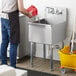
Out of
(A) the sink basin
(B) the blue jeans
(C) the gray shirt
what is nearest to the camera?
(C) the gray shirt

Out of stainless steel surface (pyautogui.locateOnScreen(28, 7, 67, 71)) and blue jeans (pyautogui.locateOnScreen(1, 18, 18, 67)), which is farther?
stainless steel surface (pyautogui.locateOnScreen(28, 7, 67, 71))

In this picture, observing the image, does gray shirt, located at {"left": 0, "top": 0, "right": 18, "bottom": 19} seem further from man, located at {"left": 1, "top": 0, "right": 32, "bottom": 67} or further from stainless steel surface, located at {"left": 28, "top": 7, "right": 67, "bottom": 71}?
stainless steel surface, located at {"left": 28, "top": 7, "right": 67, "bottom": 71}

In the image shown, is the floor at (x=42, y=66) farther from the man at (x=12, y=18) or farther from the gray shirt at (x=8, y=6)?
the gray shirt at (x=8, y=6)

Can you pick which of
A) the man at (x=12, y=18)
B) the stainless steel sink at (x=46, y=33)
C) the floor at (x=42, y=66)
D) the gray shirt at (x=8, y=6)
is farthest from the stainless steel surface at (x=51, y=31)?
the gray shirt at (x=8, y=6)

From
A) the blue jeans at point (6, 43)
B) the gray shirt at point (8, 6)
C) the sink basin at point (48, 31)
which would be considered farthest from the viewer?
the sink basin at point (48, 31)

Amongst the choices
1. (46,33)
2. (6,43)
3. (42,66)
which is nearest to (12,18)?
(6,43)

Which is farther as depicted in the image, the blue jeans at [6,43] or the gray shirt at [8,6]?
the blue jeans at [6,43]

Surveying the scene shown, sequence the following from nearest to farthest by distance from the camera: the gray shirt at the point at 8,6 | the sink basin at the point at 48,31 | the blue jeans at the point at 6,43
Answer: the gray shirt at the point at 8,6 < the blue jeans at the point at 6,43 < the sink basin at the point at 48,31

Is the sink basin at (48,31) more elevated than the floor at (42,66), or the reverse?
the sink basin at (48,31)

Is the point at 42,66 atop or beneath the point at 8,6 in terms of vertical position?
beneath

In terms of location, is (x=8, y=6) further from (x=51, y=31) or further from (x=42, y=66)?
(x=42, y=66)

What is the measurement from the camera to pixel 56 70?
3543 mm

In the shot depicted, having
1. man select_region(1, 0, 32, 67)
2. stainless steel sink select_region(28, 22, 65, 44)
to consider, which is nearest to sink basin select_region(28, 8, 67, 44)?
stainless steel sink select_region(28, 22, 65, 44)

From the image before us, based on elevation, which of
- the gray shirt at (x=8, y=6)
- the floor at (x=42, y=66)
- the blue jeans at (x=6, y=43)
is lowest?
the floor at (x=42, y=66)
